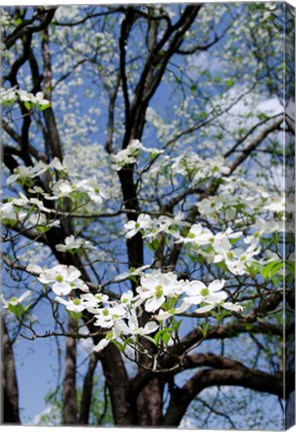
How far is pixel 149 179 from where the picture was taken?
9.86 ft

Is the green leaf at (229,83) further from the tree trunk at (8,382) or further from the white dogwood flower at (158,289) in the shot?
the white dogwood flower at (158,289)

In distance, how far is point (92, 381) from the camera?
272 centimetres

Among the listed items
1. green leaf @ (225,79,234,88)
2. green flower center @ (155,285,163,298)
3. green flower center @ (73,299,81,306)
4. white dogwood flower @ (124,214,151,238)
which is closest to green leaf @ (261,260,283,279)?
green flower center @ (155,285,163,298)

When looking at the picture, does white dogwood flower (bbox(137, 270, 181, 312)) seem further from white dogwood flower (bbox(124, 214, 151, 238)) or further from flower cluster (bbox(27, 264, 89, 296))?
white dogwood flower (bbox(124, 214, 151, 238))

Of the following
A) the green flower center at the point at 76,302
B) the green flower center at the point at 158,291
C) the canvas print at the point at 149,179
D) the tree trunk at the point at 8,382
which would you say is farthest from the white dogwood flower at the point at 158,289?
the tree trunk at the point at 8,382

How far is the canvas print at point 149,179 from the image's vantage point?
94.0 inches

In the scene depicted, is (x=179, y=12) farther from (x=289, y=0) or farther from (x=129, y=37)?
(x=289, y=0)

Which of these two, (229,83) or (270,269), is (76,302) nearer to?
(270,269)

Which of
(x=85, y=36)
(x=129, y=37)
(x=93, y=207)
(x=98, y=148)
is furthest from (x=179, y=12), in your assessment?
(x=93, y=207)

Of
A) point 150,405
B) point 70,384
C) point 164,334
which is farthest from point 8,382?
point 164,334

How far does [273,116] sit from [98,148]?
0.68 m

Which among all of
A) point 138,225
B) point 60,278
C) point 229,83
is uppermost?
point 229,83

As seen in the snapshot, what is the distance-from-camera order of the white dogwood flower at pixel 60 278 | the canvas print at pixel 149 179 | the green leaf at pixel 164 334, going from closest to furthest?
1. the green leaf at pixel 164 334
2. the white dogwood flower at pixel 60 278
3. the canvas print at pixel 149 179

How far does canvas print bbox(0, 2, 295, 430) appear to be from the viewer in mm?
2388
